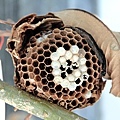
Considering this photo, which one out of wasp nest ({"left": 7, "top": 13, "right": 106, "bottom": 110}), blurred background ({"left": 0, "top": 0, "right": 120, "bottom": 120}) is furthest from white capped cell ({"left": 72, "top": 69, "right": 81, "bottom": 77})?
blurred background ({"left": 0, "top": 0, "right": 120, "bottom": 120})

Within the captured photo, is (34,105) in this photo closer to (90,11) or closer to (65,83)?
(65,83)

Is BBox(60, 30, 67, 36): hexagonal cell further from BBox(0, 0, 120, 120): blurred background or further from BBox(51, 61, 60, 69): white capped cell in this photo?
BBox(0, 0, 120, 120): blurred background

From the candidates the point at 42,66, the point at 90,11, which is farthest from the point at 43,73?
the point at 90,11

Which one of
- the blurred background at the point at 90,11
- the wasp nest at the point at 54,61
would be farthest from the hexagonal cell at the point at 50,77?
the blurred background at the point at 90,11

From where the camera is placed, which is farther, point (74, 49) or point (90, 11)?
point (90, 11)

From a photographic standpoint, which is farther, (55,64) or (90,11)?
(90,11)

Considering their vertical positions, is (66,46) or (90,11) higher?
(66,46)

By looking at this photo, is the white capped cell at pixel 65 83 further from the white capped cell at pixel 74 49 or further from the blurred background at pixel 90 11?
the blurred background at pixel 90 11

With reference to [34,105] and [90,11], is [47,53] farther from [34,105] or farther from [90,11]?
[90,11]
